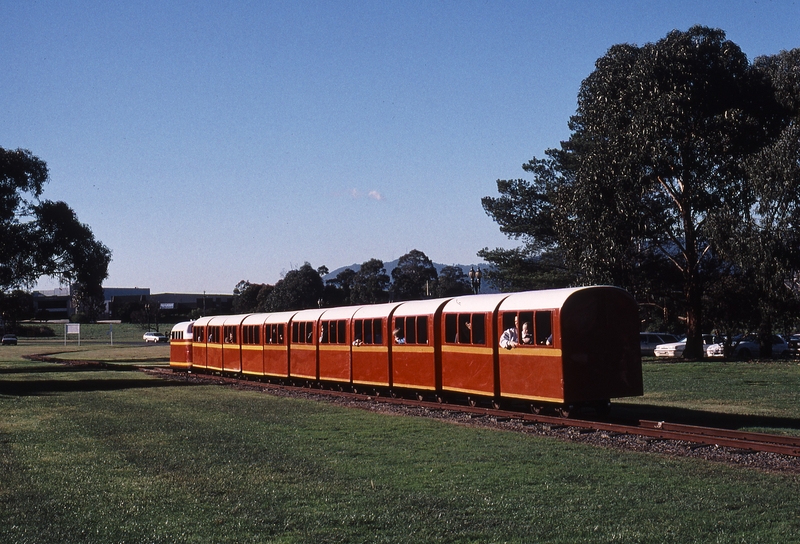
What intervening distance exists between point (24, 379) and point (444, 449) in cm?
2755

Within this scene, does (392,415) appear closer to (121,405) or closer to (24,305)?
(121,405)

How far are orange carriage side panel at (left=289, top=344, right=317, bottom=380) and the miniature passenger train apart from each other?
36mm

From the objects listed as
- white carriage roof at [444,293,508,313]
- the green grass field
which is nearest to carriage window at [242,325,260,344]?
white carriage roof at [444,293,508,313]

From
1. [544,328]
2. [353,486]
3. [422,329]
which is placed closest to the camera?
[353,486]

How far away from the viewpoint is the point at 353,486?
10.8 meters

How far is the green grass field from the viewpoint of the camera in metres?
8.59

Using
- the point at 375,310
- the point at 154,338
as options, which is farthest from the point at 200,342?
the point at 154,338

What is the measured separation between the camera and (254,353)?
114 ft

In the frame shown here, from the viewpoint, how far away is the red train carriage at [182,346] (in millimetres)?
44156

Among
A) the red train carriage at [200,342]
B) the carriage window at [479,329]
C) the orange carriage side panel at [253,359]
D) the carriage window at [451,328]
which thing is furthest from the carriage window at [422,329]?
the red train carriage at [200,342]

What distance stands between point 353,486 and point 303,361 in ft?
63.4

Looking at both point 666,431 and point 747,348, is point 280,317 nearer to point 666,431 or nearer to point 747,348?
point 666,431

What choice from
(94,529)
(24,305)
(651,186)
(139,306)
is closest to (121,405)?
(94,529)

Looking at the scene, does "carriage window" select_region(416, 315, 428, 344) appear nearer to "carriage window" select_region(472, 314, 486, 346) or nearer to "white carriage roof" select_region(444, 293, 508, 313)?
"white carriage roof" select_region(444, 293, 508, 313)
